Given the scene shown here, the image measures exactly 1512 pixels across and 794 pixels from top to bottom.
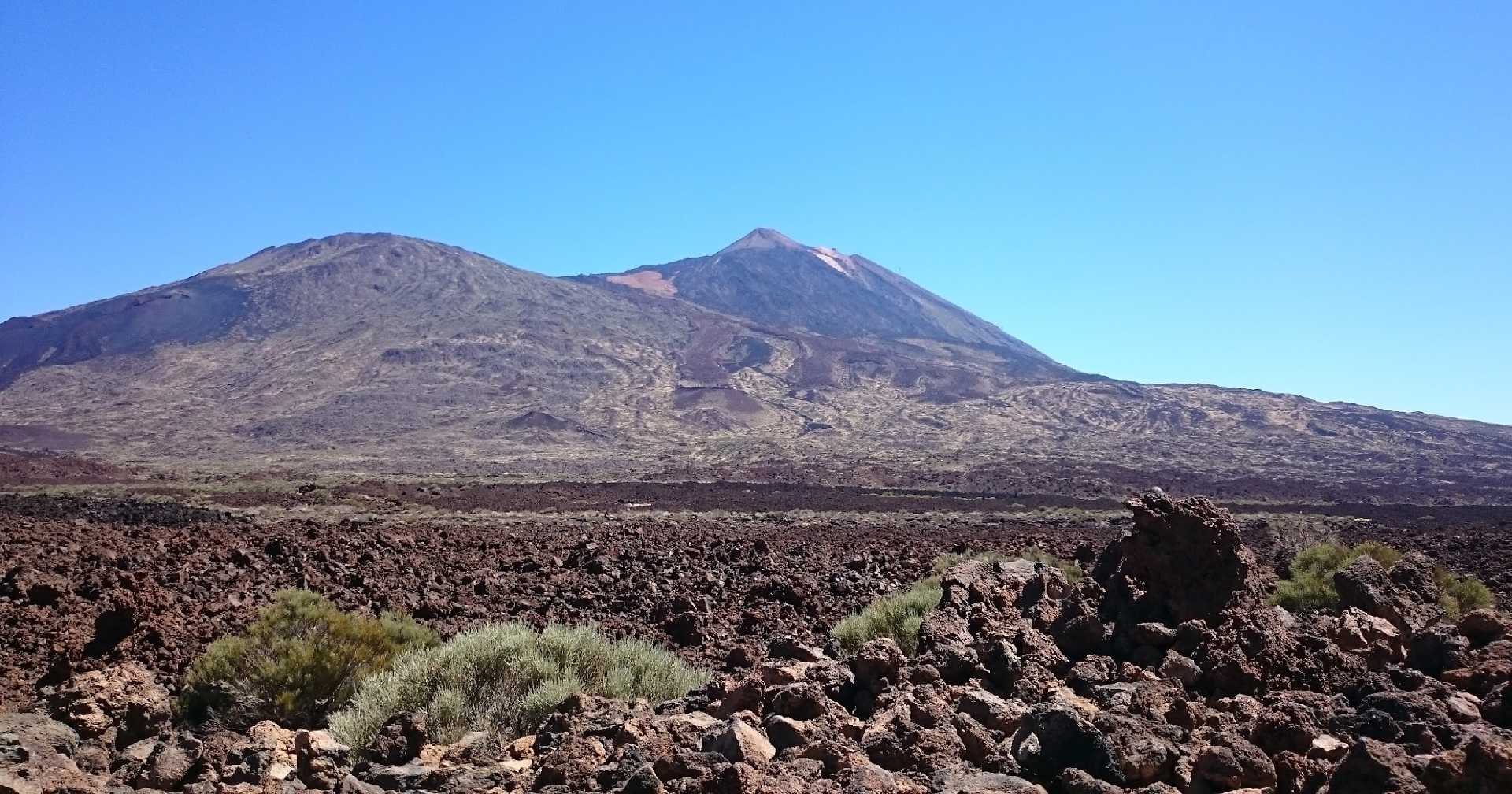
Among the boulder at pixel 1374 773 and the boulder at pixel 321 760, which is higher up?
the boulder at pixel 1374 773

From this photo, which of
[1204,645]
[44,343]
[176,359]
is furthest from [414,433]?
[1204,645]

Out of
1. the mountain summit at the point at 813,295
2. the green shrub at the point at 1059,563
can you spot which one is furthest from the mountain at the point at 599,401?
the green shrub at the point at 1059,563

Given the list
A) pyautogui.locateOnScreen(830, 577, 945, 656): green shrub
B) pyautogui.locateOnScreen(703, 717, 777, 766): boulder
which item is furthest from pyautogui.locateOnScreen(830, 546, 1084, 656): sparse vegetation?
pyautogui.locateOnScreen(703, 717, 777, 766): boulder

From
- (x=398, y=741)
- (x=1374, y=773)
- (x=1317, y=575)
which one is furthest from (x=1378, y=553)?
(x=398, y=741)

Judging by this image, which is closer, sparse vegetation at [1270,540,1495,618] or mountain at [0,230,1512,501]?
sparse vegetation at [1270,540,1495,618]

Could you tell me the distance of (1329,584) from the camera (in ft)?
34.0

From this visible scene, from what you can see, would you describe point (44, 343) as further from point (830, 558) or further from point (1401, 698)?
point (1401, 698)

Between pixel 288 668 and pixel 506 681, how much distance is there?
1.69 metres

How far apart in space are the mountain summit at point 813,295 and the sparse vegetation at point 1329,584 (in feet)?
371

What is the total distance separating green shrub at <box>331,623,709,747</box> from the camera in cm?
609

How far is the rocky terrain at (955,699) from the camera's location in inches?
167

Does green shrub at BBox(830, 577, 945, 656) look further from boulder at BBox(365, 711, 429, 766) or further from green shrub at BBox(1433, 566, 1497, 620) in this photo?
green shrub at BBox(1433, 566, 1497, 620)

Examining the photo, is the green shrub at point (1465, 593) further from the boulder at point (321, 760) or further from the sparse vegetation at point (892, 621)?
the boulder at point (321, 760)

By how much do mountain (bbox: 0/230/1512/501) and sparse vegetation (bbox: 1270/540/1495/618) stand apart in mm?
34262
